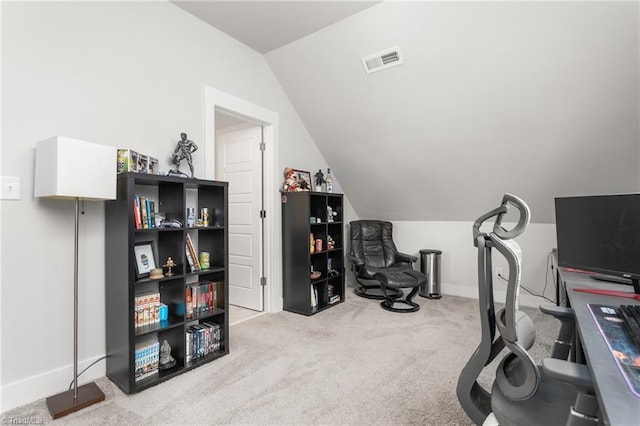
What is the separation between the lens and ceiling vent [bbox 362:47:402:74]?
2.87 meters

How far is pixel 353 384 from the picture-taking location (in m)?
2.01

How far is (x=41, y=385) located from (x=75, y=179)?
1235mm

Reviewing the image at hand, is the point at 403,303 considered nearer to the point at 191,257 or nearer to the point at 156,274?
the point at 191,257

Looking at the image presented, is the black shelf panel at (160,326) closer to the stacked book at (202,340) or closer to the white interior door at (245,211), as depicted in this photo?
the stacked book at (202,340)

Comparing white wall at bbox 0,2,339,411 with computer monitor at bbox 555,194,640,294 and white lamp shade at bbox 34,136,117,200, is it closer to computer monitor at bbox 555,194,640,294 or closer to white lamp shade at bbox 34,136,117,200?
white lamp shade at bbox 34,136,117,200

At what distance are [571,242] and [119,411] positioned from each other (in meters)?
2.76

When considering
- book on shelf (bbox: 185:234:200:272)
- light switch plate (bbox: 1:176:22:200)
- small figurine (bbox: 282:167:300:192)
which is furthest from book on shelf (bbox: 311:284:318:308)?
light switch plate (bbox: 1:176:22:200)

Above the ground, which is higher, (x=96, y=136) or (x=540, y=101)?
(x=540, y=101)

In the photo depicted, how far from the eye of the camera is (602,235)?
177cm

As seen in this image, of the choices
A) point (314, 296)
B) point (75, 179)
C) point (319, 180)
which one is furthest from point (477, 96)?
point (75, 179)

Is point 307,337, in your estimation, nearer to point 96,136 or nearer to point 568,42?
point 96,136

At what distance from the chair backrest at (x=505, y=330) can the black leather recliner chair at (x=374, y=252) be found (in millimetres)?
2615

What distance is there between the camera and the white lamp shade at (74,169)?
169 cm

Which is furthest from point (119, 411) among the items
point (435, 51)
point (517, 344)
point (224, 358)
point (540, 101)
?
point (540, 101)
